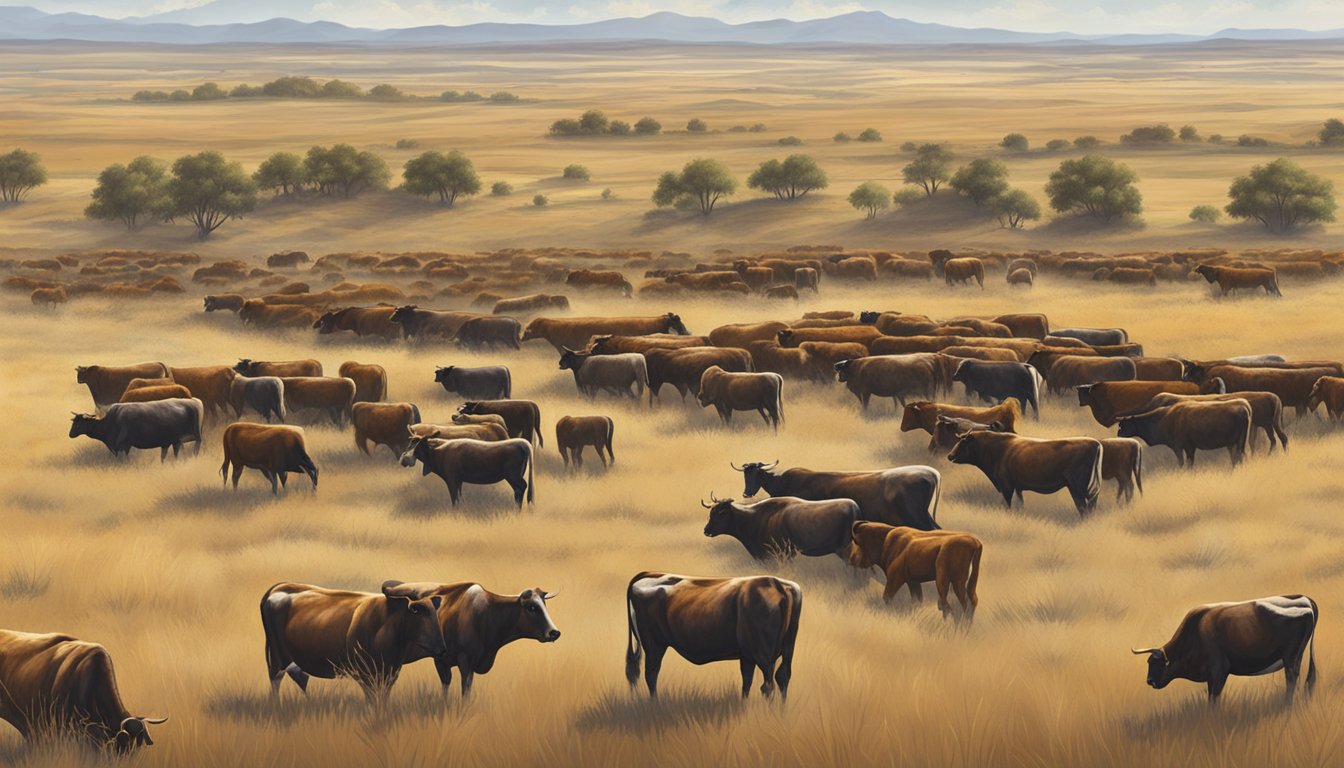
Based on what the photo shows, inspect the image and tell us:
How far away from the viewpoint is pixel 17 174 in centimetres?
9338

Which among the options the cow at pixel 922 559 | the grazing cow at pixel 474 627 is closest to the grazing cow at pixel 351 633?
the grazing cow at pixel 474 627

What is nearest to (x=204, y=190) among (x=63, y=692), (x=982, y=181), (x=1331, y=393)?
(x=982, y=181)

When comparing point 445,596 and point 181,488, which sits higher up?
point 445,596

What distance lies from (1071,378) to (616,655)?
1451cm

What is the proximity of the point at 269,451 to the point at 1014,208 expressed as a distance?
65.2 m

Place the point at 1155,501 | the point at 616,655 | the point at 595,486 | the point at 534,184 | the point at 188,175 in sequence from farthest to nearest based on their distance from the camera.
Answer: the point at 534,184 < the point at 188,175 < the point at 595,486 < the point at 1155,501 < the point at 616,655

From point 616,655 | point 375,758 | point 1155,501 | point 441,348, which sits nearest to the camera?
point 375,758

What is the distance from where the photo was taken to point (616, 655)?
390 inches

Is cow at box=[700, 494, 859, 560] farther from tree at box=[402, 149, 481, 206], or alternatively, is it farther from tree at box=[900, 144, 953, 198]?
tree at box=[402, 149, 481, 206]

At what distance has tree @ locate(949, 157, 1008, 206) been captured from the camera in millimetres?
77613

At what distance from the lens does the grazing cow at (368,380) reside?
2202 centimetres

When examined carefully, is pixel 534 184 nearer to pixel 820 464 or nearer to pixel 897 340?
pixel 897 340

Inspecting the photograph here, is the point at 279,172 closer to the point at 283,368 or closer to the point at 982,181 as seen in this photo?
the point at 982,181

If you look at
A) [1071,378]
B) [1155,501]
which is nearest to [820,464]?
[1155,501]
